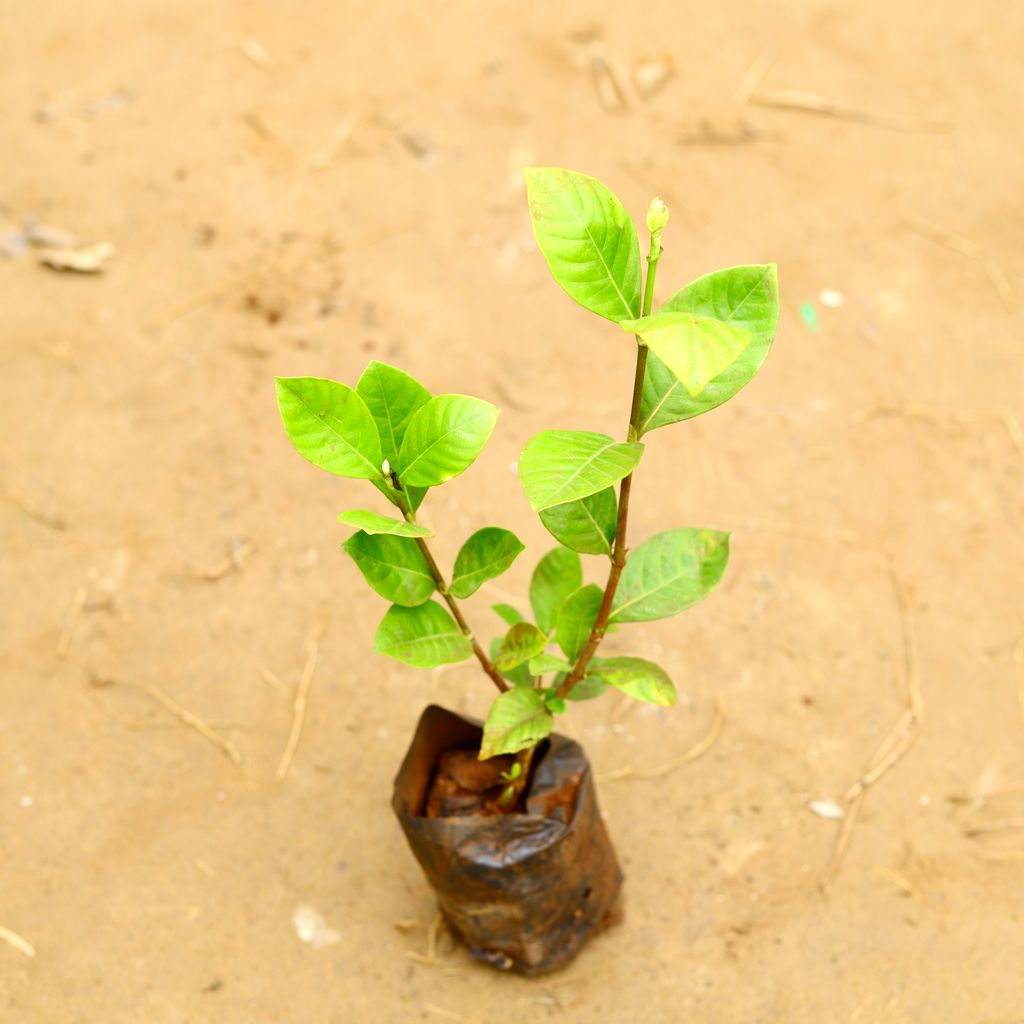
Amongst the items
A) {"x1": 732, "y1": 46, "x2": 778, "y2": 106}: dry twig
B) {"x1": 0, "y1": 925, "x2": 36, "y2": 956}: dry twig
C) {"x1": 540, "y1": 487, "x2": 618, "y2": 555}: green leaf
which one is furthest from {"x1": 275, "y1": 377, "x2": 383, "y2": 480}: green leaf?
{"x1": 732, "y1": 46, "x2": 778, "y2": 106}: dry twig

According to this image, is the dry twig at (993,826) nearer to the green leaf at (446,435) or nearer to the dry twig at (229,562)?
the green leaf at (446,435)

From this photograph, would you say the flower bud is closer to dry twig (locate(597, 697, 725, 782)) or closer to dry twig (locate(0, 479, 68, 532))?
dry twig (locate(597, 697, 725, 782))

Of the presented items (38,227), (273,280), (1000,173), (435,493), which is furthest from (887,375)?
(38,227)

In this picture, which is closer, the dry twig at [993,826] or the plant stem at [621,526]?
the plant stem at [621,526]

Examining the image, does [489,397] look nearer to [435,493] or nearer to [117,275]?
[435,493]

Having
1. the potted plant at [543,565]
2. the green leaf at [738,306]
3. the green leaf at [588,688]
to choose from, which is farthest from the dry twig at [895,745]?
the green leaf at [738,306]

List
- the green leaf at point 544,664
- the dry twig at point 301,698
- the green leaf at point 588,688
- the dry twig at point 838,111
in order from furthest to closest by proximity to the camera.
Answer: the dry twig at point 838,111, the dry twig at point 301,698, the green leaf at point 588,688, the green leaf at point 544,664

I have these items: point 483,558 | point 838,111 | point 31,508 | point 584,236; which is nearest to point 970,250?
point 838,111

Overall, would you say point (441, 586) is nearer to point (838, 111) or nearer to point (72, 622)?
point (72, 622)
